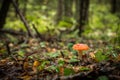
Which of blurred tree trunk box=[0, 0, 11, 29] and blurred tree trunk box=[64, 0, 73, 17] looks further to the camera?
blurred tree trunk box=[64, 0, 73, 17]

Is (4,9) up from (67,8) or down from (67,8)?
up

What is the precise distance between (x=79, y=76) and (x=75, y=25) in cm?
818

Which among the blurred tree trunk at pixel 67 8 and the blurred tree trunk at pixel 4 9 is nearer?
the blurred tree trunk at pixel 4 9

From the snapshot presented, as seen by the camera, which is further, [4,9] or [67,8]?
[67,8]

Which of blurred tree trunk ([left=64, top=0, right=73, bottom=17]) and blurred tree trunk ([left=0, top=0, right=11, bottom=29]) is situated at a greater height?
blurred tree trunk ([left=0, top=0, right=11, bottom=29])

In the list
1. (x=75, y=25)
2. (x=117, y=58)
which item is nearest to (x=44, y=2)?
(x=75, y=25)

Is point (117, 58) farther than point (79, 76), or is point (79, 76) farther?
point (117, 58)

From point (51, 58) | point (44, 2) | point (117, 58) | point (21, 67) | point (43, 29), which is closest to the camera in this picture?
point (117, 58)

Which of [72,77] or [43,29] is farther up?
[72,77]

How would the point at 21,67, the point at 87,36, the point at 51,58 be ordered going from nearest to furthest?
the point at 21,67, the point at 51,58, the point at 87,36

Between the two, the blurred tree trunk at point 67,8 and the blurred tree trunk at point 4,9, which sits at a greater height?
the blurred tree trunk at point 4,9

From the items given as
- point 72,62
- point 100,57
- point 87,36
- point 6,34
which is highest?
point 100,57

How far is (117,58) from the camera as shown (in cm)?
316

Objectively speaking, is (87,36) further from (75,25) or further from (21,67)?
(21,67)
